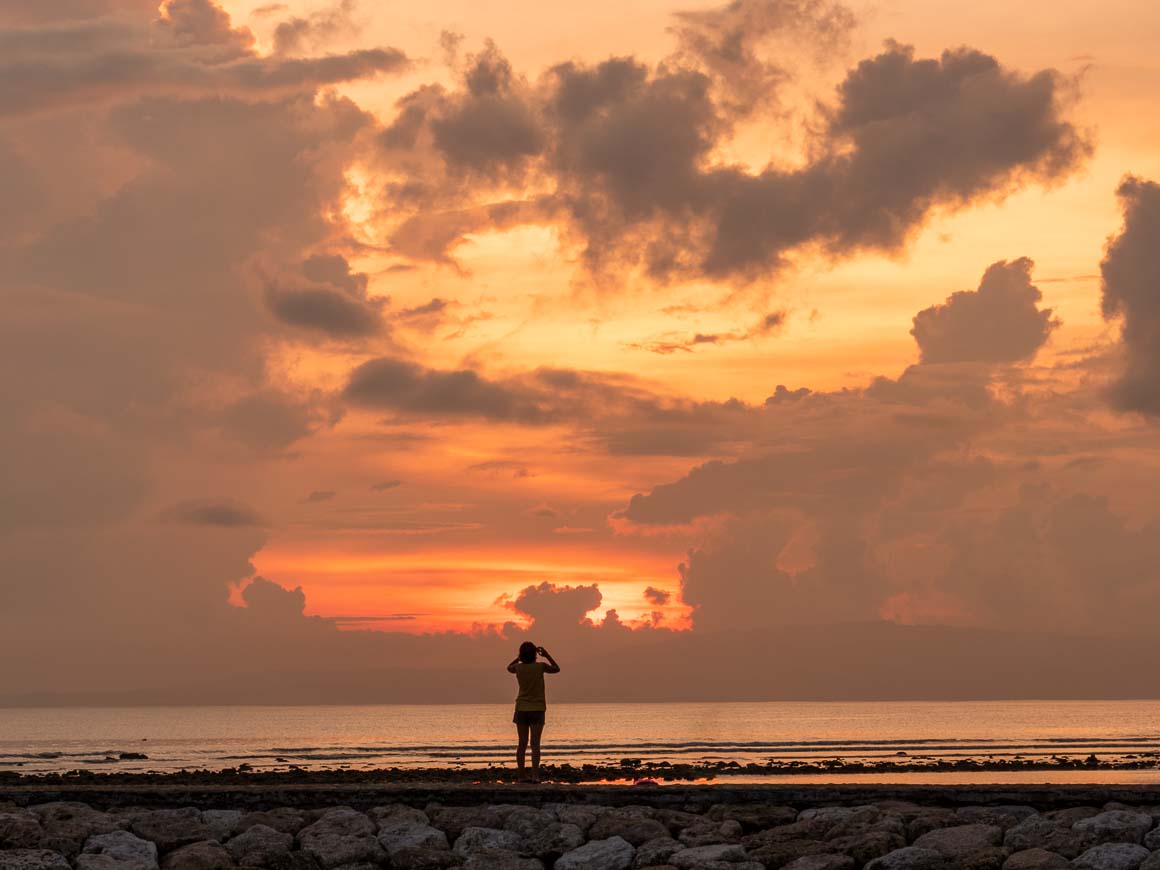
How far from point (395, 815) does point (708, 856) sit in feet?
11.7

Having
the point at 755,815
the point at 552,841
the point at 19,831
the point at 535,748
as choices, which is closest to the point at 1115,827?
the point at 755,815

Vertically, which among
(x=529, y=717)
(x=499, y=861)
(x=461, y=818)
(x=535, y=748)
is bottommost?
(x=499, y=861)

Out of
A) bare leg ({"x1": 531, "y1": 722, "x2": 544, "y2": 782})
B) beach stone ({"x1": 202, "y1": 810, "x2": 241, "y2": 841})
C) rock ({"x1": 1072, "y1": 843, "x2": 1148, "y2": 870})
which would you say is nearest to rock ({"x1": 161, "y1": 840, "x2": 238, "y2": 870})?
beach stone ({"x1": 202, "y1": 810, "x2": 241, "y2": 841})

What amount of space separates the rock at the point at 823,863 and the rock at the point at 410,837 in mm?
3678

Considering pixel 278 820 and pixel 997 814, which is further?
pixel 278 820

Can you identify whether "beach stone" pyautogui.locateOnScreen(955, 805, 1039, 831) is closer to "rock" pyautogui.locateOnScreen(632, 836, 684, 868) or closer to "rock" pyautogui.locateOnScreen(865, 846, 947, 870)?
"rock" pyautogui.locateOnScreen(865, 846, 947, 870)

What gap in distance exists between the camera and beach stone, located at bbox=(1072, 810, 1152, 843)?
47.3 ft

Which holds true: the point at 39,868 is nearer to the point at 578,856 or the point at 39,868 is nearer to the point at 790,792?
the point at 578,856

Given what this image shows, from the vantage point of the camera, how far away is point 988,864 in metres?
13.9

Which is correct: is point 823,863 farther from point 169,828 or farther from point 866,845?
point 169,828

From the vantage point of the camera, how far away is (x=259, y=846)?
14.9 meters

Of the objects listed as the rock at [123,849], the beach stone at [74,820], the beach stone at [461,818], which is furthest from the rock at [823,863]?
the beach stone at [74,820]

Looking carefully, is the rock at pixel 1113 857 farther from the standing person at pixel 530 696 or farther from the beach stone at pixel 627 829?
the standing person at pixel 530 696

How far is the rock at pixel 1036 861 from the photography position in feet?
44.7
